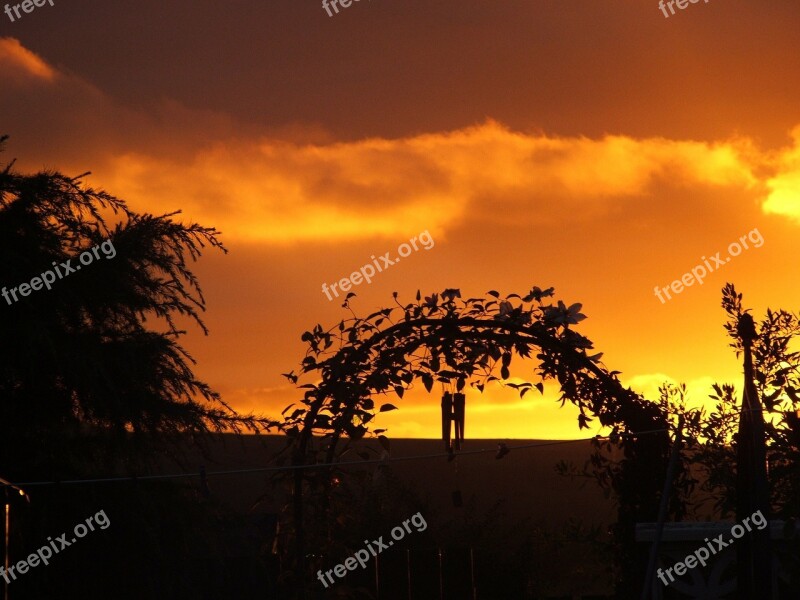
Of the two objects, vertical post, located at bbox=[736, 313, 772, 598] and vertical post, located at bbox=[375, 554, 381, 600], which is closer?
vertical post, located at bbox=[736, 313, 772, 598]

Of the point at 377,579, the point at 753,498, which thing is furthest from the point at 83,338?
the point at 753,498

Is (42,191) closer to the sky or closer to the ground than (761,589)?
closer to the sky

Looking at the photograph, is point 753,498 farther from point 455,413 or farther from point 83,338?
point 83,338

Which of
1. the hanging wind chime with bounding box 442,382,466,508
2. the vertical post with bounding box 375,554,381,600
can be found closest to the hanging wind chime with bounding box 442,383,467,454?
the hanging wind chime with bounding box 442,382,466,508

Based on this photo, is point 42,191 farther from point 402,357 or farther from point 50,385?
point 402,357

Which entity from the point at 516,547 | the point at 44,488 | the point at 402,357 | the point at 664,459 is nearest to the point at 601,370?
the point at 664,459

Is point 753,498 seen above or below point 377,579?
above

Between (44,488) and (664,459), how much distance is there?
16.4 feet

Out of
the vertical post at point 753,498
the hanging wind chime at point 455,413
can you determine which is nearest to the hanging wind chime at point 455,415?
the hanging wind chime at point 455,413

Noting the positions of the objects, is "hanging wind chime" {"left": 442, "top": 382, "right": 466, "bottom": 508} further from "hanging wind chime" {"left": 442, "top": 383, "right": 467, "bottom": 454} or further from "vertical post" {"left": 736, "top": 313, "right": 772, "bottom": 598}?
"vertical post" {"left": 736, "top": 313, "right": 772, "bottom": 598}

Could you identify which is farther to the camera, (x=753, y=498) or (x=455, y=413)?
(x=455, y=413)

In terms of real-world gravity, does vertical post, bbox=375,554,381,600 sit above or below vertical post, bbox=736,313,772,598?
below

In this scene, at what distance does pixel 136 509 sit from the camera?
817 cm

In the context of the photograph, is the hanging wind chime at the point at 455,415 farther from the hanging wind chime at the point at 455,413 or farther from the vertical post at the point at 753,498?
the vertical post at the point at 753,498
